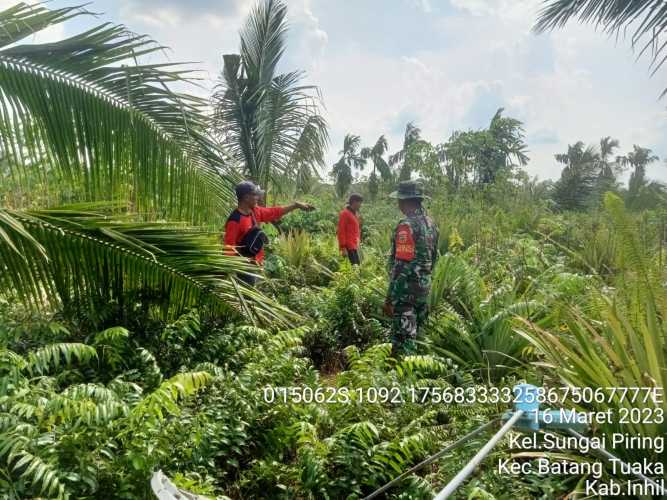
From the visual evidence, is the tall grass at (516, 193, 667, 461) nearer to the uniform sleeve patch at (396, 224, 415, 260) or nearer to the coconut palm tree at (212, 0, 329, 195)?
the uniform sleeve patch at (396, 224, 415, 260)

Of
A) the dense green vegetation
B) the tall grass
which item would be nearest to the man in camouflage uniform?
the dense green vegetation

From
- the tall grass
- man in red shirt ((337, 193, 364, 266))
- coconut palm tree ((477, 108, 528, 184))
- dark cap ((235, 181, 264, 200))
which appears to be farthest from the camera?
coconut palm tree ((477, 108, 528, 184))

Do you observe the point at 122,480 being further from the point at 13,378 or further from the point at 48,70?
A: the point at 48,70

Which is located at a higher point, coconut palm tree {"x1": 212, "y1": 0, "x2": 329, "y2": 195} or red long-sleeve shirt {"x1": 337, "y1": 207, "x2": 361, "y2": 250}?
coconut palm tree {"x1": 212, "y1": 0, "x2": 329, "y2": 195}

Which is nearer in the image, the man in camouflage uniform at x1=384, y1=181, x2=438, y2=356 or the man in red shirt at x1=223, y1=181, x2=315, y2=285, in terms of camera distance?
the man in camouflage uniform at x1=384, y1=181, x2=438, y2=356

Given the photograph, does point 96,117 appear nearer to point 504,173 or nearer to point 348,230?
point 348,230

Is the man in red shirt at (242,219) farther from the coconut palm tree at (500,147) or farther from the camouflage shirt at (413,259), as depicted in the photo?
the coconut palm tree at (500,147)

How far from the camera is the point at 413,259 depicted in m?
4.18

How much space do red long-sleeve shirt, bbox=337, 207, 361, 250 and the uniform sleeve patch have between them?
9.38 feet

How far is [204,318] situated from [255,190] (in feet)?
4.45

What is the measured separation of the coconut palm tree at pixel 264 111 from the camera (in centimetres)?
803

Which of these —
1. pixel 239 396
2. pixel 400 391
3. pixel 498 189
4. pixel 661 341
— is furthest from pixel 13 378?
pixel 498 189

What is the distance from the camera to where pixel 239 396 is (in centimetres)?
278

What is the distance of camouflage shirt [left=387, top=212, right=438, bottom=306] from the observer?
4.16 metres
